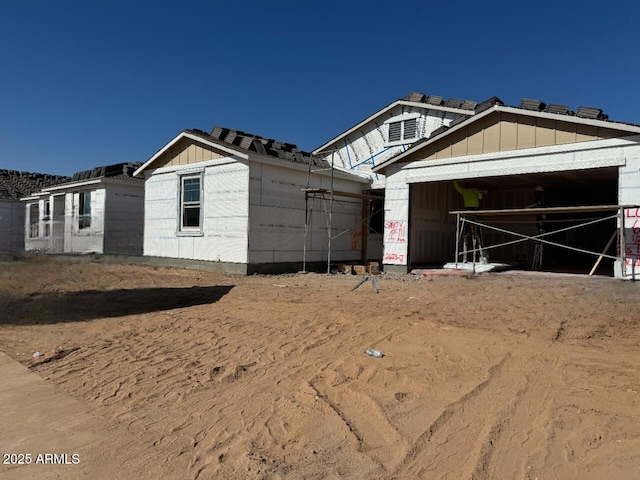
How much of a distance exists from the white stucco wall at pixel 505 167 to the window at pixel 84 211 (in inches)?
578

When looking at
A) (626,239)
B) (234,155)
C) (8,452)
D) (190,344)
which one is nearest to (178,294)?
(190,344)

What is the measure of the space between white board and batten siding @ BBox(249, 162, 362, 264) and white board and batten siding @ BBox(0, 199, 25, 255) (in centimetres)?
2092

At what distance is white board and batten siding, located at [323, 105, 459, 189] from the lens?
2077 centimetres

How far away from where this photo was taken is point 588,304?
7590mm

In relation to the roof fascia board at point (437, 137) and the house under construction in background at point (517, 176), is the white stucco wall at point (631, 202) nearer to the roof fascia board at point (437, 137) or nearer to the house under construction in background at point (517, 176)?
the house under construction in background at point (517, 176)

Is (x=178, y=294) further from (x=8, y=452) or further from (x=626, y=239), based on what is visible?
(x=626, y=239)

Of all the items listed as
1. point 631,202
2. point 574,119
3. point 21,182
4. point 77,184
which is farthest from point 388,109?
point 21,182

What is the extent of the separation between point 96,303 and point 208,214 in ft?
22.0

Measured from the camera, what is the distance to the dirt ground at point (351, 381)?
307 centimetres

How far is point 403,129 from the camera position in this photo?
71.3 ft

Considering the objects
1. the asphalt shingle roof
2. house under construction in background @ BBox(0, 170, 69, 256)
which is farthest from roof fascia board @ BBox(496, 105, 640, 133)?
the asphalt shingle roof

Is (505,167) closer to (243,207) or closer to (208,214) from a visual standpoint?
(243,207)

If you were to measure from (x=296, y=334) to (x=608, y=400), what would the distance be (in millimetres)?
3748

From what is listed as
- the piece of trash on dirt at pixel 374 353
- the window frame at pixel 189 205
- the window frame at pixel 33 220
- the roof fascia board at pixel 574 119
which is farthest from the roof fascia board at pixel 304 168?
the window frame at pixel 33 220
